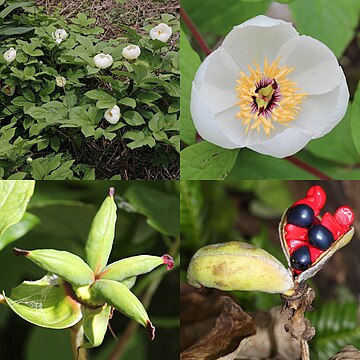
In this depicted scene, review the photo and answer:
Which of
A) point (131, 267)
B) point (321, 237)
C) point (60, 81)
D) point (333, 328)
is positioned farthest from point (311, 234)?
point (60, 81)

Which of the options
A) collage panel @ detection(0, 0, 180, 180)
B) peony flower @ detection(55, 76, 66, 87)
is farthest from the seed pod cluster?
peony flower @ detection(55, 76, 66, 87)

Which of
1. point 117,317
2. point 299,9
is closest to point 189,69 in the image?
point 299,9

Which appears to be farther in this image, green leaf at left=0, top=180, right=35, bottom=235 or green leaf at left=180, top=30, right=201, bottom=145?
green leaf at left=180, top=30, right=201, bottom=145

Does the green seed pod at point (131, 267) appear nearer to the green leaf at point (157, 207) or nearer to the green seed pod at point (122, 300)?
the green seed pod at point (122, 300)

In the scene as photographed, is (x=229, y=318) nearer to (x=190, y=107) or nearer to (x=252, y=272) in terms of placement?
(x=252, y=272)

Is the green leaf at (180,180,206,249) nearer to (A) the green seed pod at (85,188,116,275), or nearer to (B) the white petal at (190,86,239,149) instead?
(B) the white petal at (190,86,239,149)

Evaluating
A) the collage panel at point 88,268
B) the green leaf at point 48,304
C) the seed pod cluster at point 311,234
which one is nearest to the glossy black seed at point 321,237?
the seed pod cluster at point 311,234

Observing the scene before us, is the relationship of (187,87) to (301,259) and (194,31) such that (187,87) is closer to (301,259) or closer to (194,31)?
(194,31)
